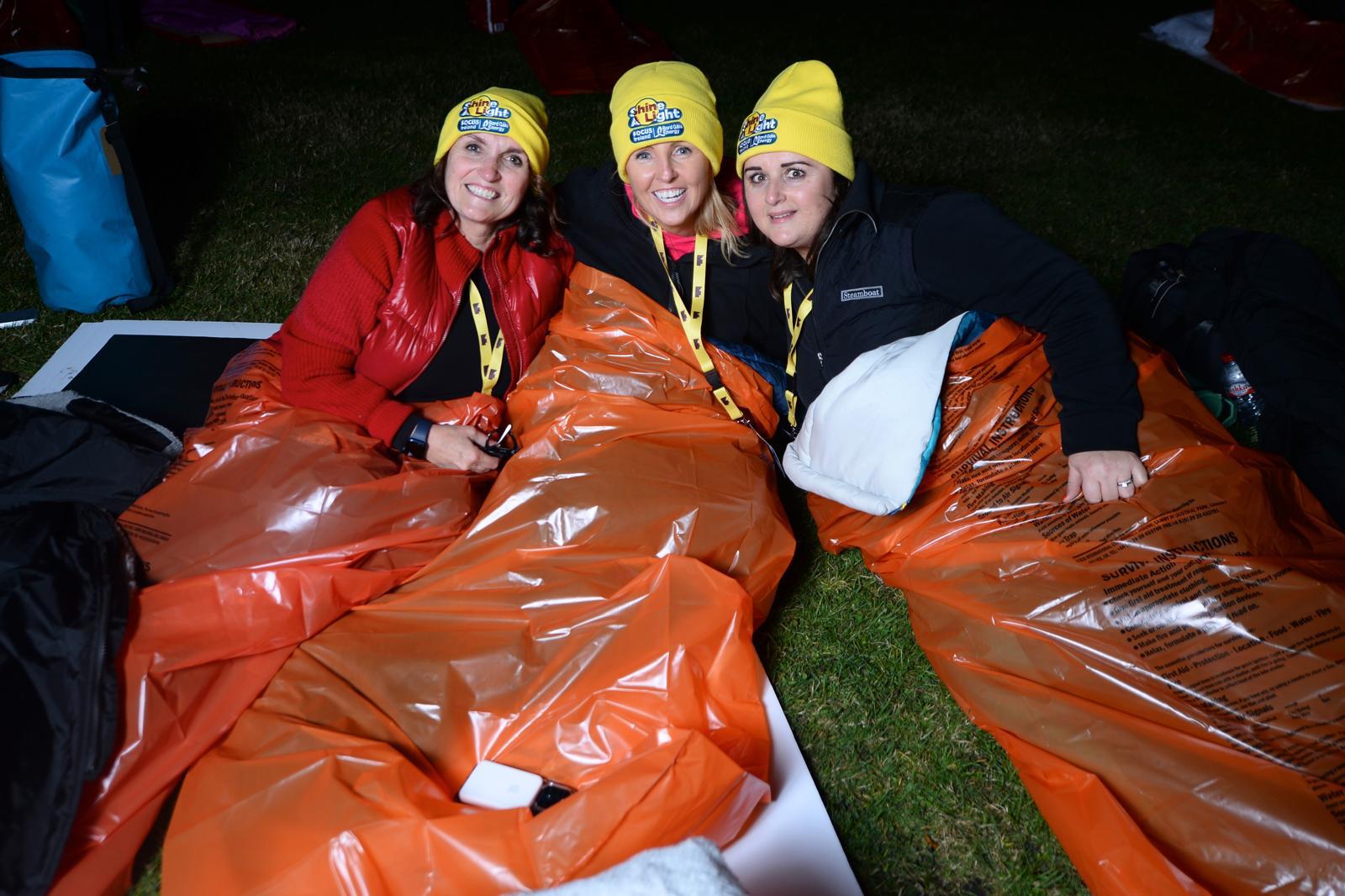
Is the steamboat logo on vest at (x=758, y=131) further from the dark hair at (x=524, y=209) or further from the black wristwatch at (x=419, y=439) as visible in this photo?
the black wristwatch at (x=419, y=439)

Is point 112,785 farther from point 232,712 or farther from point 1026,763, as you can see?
point 1026,763

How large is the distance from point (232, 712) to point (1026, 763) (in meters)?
1.31

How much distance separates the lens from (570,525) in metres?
1.79

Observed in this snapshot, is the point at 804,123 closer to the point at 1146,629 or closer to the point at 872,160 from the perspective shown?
the point at 1146,629

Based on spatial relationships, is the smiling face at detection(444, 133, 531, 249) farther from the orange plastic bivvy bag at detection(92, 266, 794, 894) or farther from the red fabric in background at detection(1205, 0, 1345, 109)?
the red fabric in background at detection(1205, 0, 1345, 109)

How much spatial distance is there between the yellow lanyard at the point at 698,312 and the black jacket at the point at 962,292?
0.22 m

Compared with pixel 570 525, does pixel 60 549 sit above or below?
above

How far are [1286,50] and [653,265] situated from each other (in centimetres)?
465

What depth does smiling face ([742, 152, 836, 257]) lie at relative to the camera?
1893mm

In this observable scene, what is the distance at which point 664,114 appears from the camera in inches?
76.9

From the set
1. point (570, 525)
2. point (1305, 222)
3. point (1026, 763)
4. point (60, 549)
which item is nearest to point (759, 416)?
point (570, 525)

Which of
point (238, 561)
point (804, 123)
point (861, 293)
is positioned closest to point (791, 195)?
point (804, 123)

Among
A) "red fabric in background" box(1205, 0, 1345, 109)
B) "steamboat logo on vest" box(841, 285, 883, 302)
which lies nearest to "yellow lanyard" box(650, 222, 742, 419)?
"steamboat logo on vest" box(841, 285, 883, 302)

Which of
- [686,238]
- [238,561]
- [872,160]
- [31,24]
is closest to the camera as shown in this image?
[238,561]
